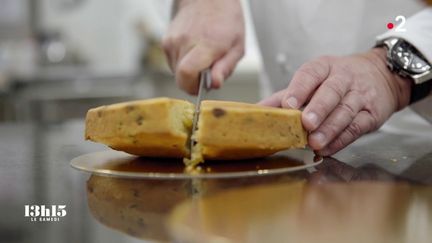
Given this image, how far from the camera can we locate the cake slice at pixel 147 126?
0.69 metres

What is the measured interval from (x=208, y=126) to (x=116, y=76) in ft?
7.80

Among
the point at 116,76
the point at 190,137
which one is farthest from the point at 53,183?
the point at 116,76

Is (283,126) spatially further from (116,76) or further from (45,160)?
(116,76)

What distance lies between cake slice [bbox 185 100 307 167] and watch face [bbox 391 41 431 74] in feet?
0.85

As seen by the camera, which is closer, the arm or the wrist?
the arm

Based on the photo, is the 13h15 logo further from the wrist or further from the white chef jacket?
the white chef jacket

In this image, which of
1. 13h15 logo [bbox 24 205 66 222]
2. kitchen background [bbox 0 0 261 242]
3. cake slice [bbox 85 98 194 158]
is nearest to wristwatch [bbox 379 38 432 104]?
cake slice [bbox 85 98 194 158]

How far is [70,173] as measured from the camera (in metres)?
0.72

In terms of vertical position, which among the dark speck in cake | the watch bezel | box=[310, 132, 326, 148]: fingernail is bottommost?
box=[310, 132, 326, 148]: fingernail

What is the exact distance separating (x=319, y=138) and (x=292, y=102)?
2.4 inches

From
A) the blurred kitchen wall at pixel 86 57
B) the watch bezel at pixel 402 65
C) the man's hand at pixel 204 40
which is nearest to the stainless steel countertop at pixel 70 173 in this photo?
the watch bezel at pixel 402 65

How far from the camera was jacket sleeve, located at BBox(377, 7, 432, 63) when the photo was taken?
0.91 metres

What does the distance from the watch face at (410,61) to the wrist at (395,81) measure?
0.06 ft

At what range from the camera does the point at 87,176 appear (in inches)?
27.5
